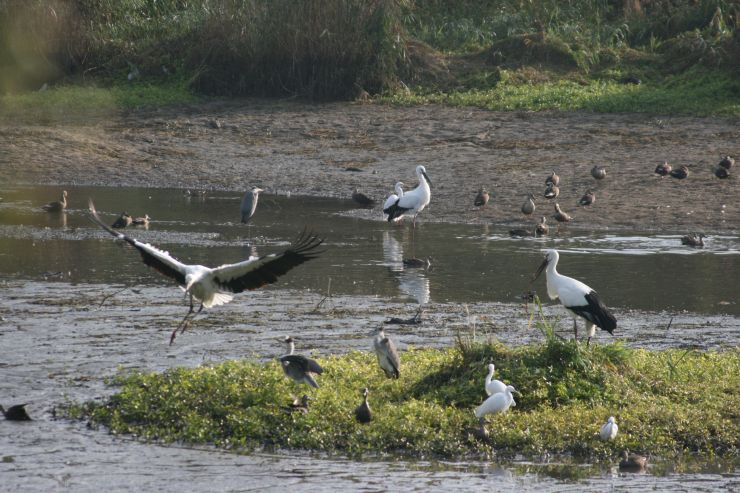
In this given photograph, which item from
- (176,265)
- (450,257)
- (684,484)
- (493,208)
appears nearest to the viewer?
(684,484)

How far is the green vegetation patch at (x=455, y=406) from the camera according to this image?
27.9 feet

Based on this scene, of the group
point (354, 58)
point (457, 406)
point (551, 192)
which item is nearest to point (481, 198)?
point (551, 192)

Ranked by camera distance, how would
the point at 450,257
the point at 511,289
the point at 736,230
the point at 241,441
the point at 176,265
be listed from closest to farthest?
the point at 241,441, the point at 176,265, the point at 511,289, the point at 450,257, the point at 736,230

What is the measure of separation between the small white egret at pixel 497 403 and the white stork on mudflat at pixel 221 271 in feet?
5.92

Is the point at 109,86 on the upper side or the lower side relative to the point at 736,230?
upper

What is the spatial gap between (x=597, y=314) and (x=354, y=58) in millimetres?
15082

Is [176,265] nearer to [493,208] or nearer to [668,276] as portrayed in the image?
[668,276]

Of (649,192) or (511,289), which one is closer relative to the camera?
(511,289)

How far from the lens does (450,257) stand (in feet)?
51.3

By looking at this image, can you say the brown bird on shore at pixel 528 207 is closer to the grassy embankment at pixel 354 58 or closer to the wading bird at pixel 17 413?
the grassy embankment at pixel 354 58

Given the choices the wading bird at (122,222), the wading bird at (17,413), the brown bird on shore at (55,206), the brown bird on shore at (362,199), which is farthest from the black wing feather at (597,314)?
the brown bird on shore at (55,206)

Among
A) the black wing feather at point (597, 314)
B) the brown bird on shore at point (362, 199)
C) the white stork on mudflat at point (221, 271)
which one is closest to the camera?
the white stork on mudflat at point (221, 271)

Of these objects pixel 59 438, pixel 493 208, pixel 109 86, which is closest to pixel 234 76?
pixel 109 86

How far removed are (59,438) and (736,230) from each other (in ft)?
37.0
